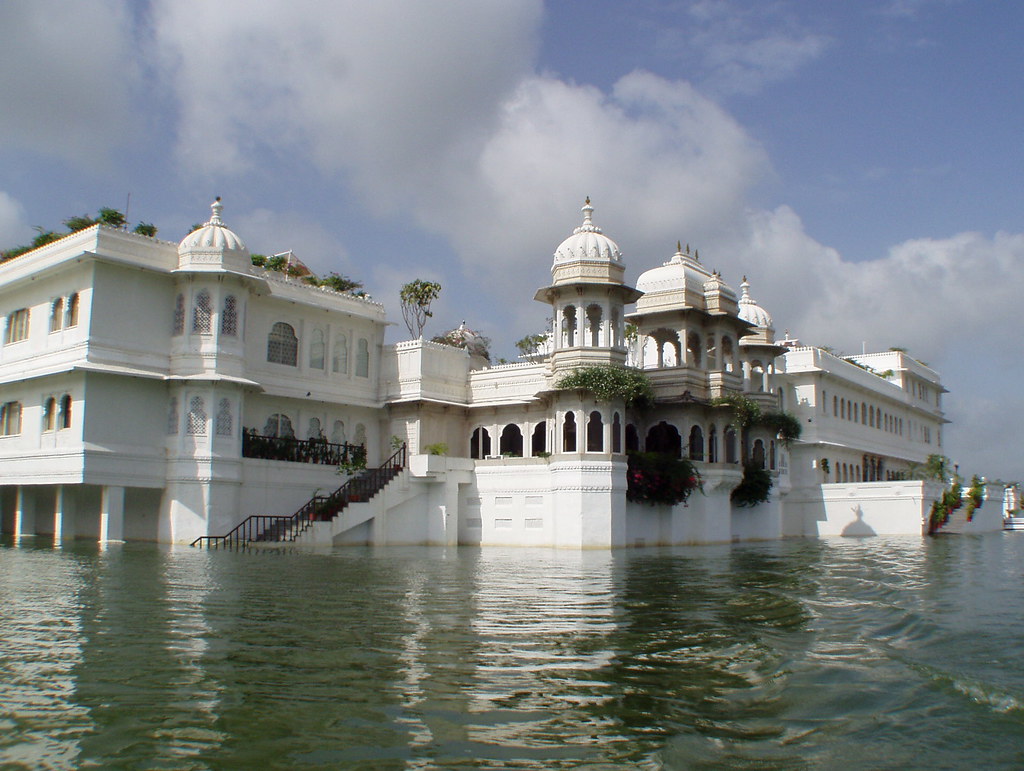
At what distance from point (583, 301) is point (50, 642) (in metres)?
22.6

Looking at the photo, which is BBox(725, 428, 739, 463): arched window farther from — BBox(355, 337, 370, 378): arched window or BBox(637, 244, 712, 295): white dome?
BBox(355, 337, 370, 378): arched window

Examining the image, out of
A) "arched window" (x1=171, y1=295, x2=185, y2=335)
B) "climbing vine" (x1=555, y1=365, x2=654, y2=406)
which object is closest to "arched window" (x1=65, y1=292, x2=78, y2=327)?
"arched window" (x1=171, y1=295, x2=185, y2=335)

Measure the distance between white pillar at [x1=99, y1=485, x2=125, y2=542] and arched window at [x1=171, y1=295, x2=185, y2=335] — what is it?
478cm

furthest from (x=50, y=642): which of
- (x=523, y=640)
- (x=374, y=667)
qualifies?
(x=523, y=640)

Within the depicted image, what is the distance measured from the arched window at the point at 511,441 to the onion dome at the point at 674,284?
645 cm

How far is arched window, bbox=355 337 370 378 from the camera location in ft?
111

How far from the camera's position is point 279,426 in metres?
31.5

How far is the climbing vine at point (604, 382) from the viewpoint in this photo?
93.0ft

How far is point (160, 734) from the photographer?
5766mm

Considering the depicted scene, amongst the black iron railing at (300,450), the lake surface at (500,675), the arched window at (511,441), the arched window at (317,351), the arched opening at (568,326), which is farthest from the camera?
the arched window at (511,441)

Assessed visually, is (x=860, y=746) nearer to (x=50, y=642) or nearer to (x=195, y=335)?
(x=50, y=642)

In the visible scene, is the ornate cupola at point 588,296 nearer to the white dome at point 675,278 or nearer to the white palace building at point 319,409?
the white palace building at point 319,409

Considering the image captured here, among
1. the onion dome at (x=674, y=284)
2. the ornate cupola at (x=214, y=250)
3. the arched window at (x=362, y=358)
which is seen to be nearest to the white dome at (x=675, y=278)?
the onion dome at (x=674, y=284)

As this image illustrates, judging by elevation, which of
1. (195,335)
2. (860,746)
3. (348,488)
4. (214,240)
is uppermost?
(214,240)
